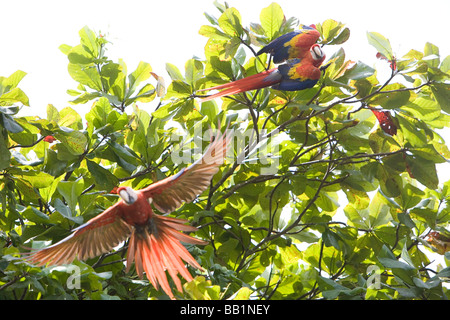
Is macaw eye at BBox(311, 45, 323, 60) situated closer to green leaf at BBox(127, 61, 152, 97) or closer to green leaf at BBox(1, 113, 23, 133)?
green leaf at BBox(127, 61, 152, 97)

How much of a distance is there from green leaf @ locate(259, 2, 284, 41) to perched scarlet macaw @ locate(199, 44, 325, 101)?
11.5 inches

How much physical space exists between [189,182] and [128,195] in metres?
0.19

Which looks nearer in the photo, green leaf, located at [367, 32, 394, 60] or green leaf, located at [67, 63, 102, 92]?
green leaf, located at [367, 32, 394, 60]

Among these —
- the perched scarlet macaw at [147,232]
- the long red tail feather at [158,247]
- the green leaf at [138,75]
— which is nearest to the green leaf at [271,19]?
the green leaf at [138,75]

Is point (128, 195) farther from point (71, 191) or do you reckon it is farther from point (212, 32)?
point (212, 32)

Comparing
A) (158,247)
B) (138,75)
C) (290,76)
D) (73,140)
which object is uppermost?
(138,75)

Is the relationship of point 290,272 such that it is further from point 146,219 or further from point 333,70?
point 146,219

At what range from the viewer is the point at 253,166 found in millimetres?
2541

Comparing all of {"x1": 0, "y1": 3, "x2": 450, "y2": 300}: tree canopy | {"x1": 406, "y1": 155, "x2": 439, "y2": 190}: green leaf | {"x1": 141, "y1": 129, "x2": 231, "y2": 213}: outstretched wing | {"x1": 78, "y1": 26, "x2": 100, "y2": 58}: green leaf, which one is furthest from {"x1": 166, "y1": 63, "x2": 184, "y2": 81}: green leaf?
{"x1": 406, "y1": 155, "x2": 439, "y2": 190}: green leaf

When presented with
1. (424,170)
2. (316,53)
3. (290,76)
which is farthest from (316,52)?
(424,170)

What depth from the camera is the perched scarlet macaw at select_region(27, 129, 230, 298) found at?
162 cm

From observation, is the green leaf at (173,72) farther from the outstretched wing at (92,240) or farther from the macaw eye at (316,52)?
the outstretched wing at (92,240)

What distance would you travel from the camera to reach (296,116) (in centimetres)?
247

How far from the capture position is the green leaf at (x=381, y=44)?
2145 millimetres
